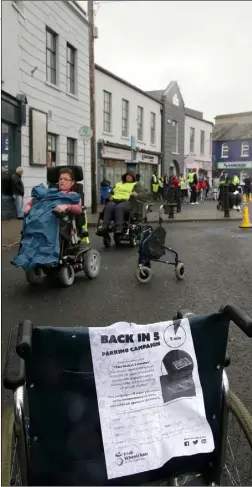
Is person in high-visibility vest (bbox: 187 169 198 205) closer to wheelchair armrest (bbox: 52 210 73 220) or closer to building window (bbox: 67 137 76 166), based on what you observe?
wheelchair armrest (bbox: 52 210 73 220)

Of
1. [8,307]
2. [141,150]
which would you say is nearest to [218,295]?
[141,150]

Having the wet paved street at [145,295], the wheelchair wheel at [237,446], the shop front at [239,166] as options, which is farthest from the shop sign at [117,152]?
the wheelchair wheel at [237,446]

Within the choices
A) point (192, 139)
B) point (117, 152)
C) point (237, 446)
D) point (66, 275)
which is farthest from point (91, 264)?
point (117, 152)

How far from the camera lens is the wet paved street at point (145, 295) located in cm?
386

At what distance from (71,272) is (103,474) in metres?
4.14

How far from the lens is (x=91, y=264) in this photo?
19.0 ft

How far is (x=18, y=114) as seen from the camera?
10.5 meters

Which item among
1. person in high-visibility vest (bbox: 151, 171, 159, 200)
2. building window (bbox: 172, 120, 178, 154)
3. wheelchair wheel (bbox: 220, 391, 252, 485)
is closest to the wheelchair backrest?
wheelchair wheel (bbox: 220, 391, 252, 485)

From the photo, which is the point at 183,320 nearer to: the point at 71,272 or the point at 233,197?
the point at 71,272

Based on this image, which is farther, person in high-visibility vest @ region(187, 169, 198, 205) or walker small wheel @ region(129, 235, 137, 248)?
walker small wheel @ region(129, 235, 137, 248)

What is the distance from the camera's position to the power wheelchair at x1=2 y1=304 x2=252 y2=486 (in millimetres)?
1370

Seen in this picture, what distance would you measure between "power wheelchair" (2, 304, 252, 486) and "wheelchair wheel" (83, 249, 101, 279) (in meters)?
4.18

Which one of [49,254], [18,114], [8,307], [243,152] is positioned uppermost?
[18,114]

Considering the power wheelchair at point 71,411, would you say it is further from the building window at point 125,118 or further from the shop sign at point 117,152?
the shop sign at point 117,152
